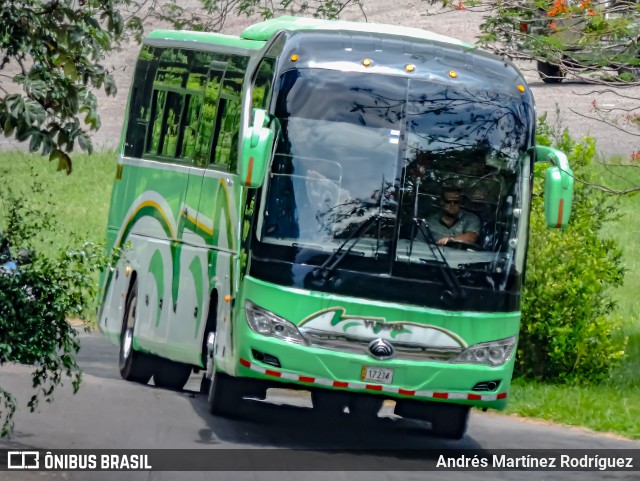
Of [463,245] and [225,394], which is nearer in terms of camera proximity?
[463,245]

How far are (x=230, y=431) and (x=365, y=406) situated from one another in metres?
1.62

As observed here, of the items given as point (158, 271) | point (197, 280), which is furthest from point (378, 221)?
point (158, 271)

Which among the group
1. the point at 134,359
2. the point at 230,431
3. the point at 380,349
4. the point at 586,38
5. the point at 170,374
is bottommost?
the point at 170,374

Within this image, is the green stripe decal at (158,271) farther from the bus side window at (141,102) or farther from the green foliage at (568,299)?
the green foliage at (568,299)

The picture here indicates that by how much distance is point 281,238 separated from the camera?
11430mm

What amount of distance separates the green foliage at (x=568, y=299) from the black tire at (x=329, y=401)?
115 inches

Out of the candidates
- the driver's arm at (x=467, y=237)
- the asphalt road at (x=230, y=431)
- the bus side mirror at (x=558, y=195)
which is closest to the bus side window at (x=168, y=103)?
the asphalt road at (x=230, y=431)

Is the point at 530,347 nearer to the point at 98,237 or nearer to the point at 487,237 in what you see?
the point at 487,237

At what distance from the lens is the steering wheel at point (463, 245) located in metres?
11.5

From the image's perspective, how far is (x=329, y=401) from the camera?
12938 millimetres

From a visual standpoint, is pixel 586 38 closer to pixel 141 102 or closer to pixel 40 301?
pixel 141 102

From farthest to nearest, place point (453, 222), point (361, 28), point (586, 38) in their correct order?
point (586, 38) → point (361, 28) → point (453, 222)

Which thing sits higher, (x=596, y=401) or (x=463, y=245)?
(x=463, y=245)

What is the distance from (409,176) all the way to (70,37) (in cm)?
342
